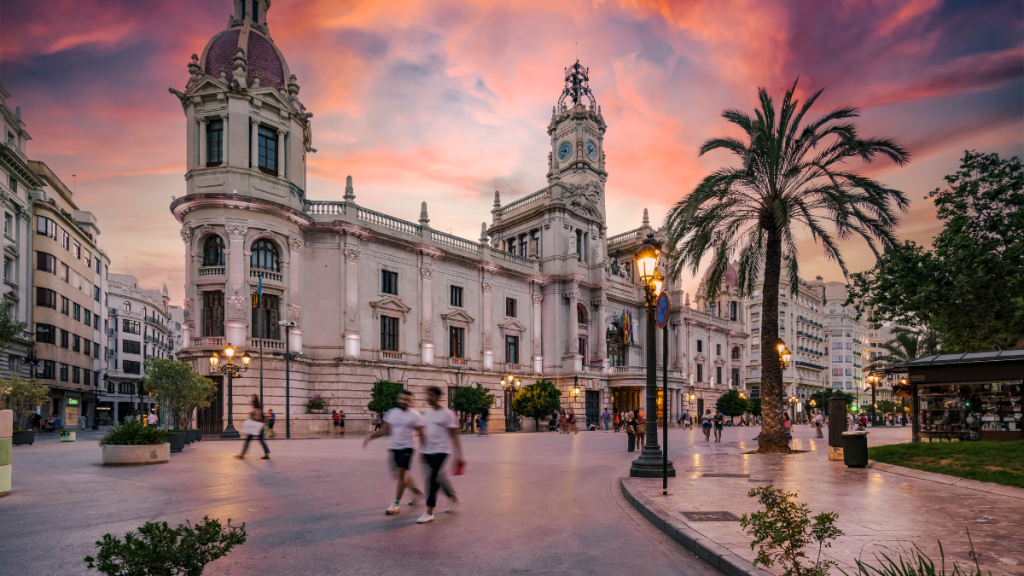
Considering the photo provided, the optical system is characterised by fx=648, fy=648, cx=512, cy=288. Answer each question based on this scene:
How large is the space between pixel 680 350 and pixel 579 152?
22.8 m

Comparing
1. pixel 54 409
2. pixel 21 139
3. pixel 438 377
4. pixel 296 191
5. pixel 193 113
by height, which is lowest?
pixel 54 409

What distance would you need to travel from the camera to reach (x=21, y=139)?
52062mm

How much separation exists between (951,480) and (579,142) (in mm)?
48319

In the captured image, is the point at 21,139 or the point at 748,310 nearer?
the point at 21,139

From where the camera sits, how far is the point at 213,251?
33.9 meters

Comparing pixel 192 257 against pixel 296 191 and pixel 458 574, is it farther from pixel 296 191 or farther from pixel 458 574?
pixel 458 574

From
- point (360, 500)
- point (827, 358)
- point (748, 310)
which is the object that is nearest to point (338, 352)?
point (360, 500)

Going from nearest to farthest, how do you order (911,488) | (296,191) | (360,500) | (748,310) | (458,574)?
1. (458,574)
2. (360,500)
3. (911,488)
4. (296,191)
5. (748,310)

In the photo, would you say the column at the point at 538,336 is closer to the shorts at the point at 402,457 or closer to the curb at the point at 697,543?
the curb at the point at 697,543

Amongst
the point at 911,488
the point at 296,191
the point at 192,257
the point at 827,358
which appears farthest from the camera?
the point at 827,358

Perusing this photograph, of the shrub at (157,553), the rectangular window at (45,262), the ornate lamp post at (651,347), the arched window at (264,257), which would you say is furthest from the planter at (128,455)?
the rectangular window at (45,262)

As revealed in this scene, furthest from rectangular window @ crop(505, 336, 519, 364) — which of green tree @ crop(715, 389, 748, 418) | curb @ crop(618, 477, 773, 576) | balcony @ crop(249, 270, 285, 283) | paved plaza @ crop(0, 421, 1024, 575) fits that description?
curb @ crop(618, 477, 773, 576)

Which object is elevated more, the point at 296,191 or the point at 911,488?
the point at 296,191

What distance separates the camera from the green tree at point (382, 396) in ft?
118
